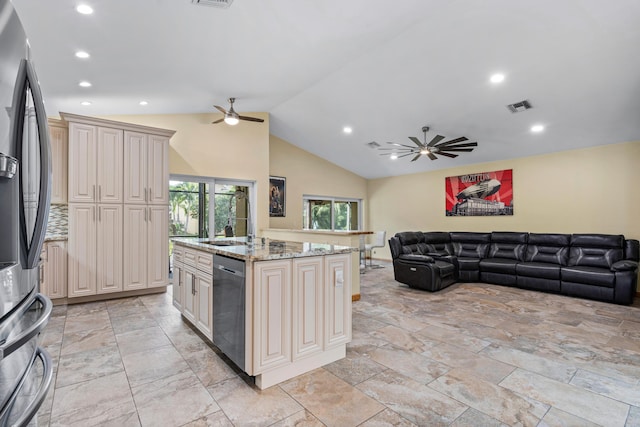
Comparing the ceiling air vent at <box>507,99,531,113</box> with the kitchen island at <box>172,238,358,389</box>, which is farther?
the ceiling air vent at <box>507,99,531,113</box>

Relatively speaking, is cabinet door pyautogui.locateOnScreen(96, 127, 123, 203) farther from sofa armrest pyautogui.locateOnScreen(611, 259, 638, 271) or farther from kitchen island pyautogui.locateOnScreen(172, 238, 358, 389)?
sofa armrest pyautogui.locateOnScreen(611, 259, 638, 271)

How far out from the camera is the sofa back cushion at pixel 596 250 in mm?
5121

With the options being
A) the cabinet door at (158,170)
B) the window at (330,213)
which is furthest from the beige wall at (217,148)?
the window at (330,213)

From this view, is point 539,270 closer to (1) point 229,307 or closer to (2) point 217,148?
(1) point 229,307

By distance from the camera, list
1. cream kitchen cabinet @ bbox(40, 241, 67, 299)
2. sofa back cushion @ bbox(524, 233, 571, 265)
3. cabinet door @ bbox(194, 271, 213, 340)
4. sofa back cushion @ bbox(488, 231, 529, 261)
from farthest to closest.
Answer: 1. sofa back cushion @ bbox(488, 231, 529, 261)
2. sofa back cushion @ bbox(524, 233, 571, 265)
3. cream kitchen cabinet @ bbox(40, 241, 67, 299)
4. cabinet door @ bbox(194, 271, 213, 340)

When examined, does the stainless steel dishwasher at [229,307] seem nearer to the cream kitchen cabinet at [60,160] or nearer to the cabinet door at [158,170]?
the cabinet door at [158,170]

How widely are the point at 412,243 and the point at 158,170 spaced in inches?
184

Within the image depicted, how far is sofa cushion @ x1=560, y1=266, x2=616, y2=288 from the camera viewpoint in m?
4.63

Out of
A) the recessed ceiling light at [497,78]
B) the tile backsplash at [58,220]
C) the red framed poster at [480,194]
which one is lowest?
the tile backsplash at [58,220]

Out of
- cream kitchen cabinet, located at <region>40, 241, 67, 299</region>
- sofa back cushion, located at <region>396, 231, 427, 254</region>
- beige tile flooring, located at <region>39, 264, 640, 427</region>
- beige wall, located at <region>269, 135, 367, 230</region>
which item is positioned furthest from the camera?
beige wall, located at <region>269, 135, 367, 230</region>

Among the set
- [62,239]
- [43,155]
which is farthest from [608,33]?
[62,239]

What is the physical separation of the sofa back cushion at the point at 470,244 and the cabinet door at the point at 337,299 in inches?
185

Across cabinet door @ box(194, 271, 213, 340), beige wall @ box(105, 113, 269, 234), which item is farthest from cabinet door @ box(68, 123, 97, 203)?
cabinet door @ box(194, 271, 213, 340)

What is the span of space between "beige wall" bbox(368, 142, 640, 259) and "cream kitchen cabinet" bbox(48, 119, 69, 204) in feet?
24.3
